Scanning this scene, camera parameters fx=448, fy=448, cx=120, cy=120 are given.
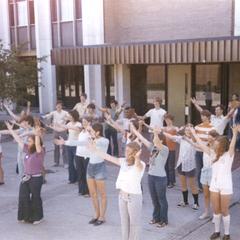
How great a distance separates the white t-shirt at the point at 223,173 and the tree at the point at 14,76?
11.2m

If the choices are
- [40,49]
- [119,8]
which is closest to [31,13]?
[40,49]

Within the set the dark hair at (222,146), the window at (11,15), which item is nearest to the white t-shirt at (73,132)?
the dark hair at (222,146)

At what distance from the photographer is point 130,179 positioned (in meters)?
5.71

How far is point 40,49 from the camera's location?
21.0m

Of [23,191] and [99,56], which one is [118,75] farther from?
[23,191]

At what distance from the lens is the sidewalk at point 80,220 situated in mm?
6676

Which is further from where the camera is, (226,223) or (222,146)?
(226,223)

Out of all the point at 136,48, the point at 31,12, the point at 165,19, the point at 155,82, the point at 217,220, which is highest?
the point at 31,12

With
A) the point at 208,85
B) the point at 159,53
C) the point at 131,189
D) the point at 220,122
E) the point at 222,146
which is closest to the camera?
the point at 131,189

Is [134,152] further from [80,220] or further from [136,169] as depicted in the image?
[80,220]

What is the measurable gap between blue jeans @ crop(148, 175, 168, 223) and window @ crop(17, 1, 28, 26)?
668 inches

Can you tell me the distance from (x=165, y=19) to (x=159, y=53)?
3164mm

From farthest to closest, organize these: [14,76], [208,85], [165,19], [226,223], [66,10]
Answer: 1. [66,10]
2. [165,19]
3. [14,76]
4. [208,85]
5. [226,223]

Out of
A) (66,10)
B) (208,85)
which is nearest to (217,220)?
(208,85)
